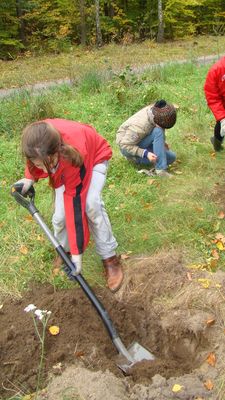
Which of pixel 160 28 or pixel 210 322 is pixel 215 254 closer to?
pixel 210 322

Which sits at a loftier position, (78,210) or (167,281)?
(78,210)

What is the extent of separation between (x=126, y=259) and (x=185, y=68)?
685 centimetres

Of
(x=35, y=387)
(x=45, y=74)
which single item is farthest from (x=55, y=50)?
(x=35, y=387)

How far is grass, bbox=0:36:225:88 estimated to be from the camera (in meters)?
11.3

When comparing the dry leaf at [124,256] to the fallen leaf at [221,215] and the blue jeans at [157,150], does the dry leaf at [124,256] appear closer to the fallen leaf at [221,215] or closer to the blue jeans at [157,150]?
the fallen leaf at [221,215]

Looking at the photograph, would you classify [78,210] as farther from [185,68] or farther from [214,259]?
[185,68]

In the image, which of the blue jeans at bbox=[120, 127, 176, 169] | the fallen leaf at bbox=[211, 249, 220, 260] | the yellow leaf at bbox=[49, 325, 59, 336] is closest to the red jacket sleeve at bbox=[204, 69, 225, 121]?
the blue jeans at bbox=[120, 127, 176, 169]

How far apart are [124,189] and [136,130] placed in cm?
64

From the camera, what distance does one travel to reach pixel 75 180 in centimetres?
283

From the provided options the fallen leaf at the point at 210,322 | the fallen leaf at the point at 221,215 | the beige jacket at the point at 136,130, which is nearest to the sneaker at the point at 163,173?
the beige jacket at the point at 136,130

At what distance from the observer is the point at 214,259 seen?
344 cm

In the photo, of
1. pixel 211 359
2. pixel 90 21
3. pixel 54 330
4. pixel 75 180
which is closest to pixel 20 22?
pixel 90 21

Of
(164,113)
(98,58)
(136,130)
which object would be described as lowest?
(98,58)

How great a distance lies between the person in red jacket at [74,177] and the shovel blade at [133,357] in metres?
0.54
